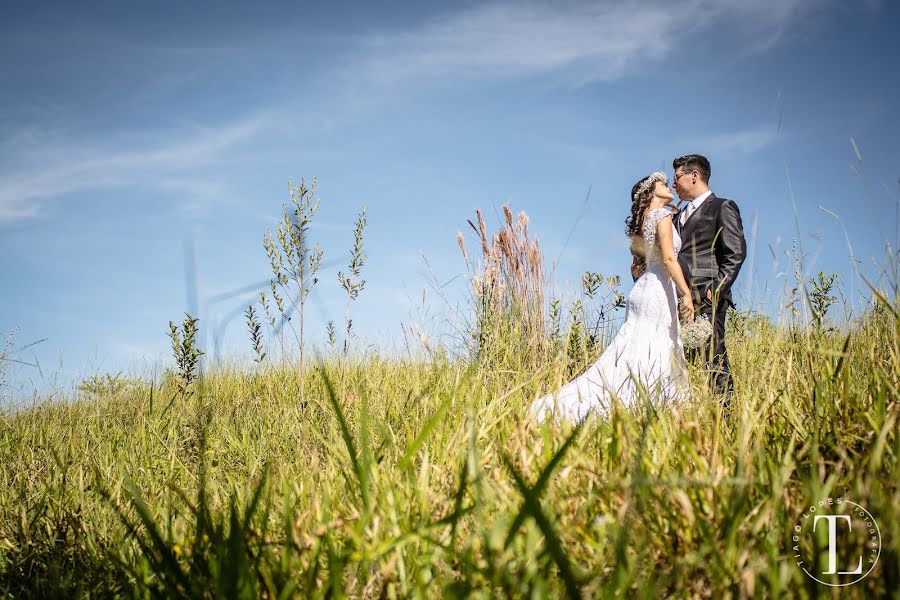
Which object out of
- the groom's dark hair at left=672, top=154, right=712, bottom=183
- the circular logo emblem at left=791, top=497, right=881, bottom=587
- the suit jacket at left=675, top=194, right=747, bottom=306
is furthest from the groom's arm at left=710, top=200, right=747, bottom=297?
the circular logo emblem at left=791, top=497, right=881, bottom=587

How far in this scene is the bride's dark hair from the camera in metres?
4.64

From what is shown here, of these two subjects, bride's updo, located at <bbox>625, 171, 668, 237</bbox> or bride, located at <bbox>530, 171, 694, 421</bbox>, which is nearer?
bride, located at <bbox>530, 171, 694, 421</bbox>

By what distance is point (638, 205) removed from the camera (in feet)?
15.5

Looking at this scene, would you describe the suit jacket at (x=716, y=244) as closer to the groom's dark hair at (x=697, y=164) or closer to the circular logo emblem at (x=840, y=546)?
the groom's dark hair at (x=697, y=164)

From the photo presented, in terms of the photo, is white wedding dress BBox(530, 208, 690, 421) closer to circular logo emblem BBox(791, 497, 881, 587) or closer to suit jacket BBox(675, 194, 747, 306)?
suit jacket BBox(675, 194, 747, 306)

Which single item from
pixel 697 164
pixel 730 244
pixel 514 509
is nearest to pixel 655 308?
pixel 730 244

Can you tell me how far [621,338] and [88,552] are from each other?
3.41 m

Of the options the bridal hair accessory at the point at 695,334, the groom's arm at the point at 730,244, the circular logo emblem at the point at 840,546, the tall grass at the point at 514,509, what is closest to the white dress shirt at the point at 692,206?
the groom's arm at the point at 730,244

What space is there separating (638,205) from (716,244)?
0.75m

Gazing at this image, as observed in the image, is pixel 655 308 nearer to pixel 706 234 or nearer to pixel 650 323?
pixel 650 323

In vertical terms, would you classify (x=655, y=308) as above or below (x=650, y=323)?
above

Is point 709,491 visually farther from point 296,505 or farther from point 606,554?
point 296,505

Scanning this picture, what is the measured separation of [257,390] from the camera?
4766mm

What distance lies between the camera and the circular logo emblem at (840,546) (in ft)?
3.46
